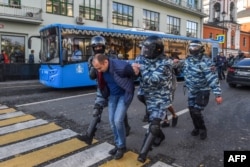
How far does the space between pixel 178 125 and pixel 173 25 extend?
3189 centimetres

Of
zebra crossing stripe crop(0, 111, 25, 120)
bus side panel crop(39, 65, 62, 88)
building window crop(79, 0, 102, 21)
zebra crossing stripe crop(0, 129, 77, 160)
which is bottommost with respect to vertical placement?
zebra crossing stripe crop(0, 129, 77, 160)

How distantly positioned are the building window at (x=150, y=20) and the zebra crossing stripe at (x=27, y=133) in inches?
1088

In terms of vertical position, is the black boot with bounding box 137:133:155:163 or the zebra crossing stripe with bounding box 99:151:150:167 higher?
the black boot with bounding box 137:133:155:163

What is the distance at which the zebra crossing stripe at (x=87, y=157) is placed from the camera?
418 cm

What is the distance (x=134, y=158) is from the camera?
441cm

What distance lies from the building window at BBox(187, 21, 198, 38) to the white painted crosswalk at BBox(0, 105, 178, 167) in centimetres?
3562

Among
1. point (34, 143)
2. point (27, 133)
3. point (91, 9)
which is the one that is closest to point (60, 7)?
point (91, 9)

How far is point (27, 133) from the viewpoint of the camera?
563 centimetres

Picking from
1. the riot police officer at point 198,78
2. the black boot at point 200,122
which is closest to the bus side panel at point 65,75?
the riot police officer at point 198,78

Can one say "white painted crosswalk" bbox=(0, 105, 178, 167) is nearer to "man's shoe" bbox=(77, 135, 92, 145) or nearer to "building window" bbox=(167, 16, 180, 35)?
"man's shoe" bbox=(77, 135, 92, 145)

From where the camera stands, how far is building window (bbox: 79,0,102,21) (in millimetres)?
26062

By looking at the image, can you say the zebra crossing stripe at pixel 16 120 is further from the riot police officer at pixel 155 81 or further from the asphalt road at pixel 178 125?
the riot police officer at pixel 155 81

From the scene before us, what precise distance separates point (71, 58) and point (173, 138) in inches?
Answer: 286

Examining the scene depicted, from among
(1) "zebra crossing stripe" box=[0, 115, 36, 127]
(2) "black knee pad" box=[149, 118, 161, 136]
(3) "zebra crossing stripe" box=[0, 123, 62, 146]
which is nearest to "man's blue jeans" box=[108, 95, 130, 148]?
(2) "black knee pad" box=[149, 118, 161, 136]
